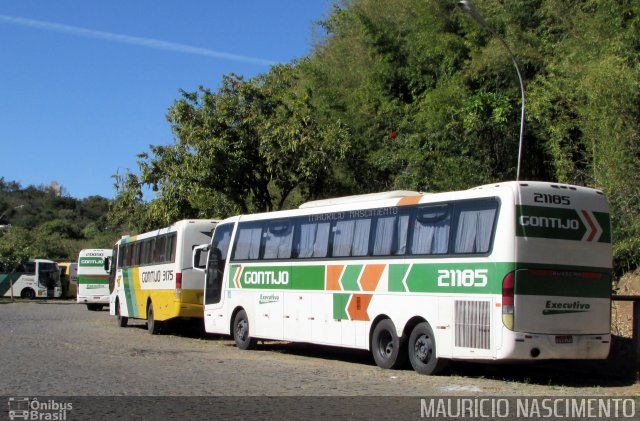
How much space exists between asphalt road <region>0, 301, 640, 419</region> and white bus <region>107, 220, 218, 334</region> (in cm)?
268

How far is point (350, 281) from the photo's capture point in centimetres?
1569

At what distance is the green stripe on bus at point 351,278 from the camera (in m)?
15.5

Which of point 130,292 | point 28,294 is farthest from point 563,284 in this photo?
point 28,294

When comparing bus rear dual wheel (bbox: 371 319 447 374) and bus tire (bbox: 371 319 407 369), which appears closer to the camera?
bus rear dual wheel (bbox: 371 319 447 374)

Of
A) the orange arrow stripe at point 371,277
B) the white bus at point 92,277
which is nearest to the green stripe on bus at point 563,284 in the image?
the orange arrow stripe at point 371,277

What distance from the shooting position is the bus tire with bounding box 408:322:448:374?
13.4 m

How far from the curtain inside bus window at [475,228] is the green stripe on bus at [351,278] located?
9.42 ft

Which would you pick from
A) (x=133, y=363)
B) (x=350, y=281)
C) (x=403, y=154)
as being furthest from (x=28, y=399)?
(x=403, y=154)

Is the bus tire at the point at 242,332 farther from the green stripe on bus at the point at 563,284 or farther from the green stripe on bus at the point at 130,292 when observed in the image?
the green stripe on bus at the point at 563,284

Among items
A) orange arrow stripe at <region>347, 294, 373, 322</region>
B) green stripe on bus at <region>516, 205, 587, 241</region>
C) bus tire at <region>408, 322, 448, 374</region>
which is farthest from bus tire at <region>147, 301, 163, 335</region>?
green stripe on bus at <region>516, 205, 587, 241</region>

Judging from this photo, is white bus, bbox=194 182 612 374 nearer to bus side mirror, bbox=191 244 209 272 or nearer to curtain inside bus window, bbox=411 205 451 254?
curtain inside bus window, bbox=411 205 451 254

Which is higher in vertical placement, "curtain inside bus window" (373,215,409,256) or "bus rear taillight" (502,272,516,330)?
"curtain inside bus window" (373,215,409,256)

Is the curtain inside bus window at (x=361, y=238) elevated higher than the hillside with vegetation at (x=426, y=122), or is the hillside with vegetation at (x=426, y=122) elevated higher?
the hillside with vegetation at (x=426, y=122)

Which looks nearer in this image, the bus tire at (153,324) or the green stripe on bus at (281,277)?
the green stripe on bus at (281,277)
